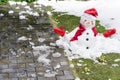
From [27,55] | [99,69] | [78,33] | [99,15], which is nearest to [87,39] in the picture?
[78,33]

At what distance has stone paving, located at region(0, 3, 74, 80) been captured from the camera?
662 centimetres

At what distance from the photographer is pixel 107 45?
8180 millimetres

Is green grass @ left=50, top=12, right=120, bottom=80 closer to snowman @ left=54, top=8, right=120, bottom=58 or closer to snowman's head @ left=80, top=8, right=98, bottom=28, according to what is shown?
snowman @ left=54, top=8, right=120, bottom=58

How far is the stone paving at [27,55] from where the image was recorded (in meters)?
6.62

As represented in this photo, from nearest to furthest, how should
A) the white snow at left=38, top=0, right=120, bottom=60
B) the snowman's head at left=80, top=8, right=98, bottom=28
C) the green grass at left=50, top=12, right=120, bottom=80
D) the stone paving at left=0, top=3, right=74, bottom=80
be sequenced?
1. the stone paving at left=0, top=3, right=74, bottom=80
2. the green grass at left=50, top=12, right=120, bottom=80
3. the snowman's head at left=80, top=8, right=98, bottom=28
4. the white snow at left=38, top=0, right=120, bottom=60

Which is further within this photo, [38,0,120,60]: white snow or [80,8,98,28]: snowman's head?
[38,0,120,60]: white snow

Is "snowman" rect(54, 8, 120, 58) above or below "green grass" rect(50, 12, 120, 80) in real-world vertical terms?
above

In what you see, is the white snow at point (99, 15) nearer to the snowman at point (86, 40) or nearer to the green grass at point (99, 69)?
the snowman at point (86, 40)

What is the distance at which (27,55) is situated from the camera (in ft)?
24.3

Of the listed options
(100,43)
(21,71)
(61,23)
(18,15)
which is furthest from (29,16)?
(21,71)

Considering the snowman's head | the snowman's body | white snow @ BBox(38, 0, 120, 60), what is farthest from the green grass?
the snowman's head

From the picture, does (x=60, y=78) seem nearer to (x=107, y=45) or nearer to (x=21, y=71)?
(x=21, y=71)

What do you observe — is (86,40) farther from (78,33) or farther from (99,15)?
(99,15)

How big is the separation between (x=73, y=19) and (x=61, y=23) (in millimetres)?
515
